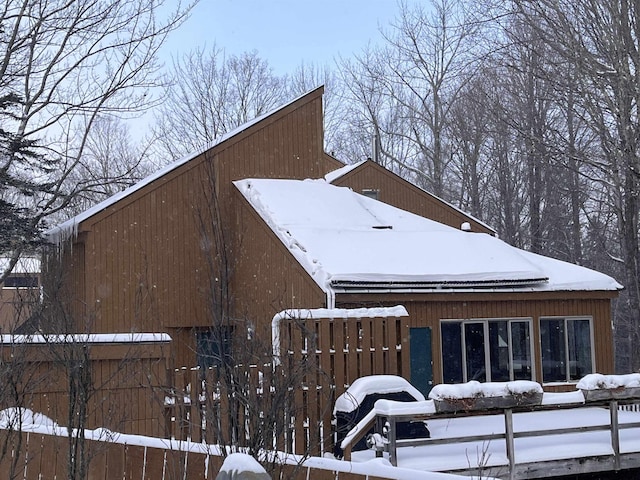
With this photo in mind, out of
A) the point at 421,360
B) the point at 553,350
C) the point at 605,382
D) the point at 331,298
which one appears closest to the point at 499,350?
the point at 553,350

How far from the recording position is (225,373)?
5500 mm

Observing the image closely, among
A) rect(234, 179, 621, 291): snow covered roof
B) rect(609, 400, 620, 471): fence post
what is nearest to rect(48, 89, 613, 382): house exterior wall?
rect(234, 179, 621, 291): snow covered roof

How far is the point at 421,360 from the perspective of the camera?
1462 cm

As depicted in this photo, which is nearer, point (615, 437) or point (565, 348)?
point (615, 437)

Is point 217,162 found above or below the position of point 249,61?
below

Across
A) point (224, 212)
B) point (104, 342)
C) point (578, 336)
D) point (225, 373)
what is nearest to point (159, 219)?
point (224, 212)

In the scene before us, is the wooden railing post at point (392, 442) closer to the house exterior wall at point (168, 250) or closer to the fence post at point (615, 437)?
the fence post at point (615, 437)

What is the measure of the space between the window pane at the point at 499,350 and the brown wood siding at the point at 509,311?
23 centimetres

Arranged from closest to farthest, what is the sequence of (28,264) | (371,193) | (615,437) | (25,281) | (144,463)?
(144,463) → (25,281) → (615,437) → (28,264) → (371,193)

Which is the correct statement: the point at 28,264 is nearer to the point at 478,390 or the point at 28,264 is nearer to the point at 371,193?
the point at 371,193

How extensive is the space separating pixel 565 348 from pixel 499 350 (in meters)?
1.54

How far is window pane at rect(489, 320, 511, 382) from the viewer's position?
1528 centimetres

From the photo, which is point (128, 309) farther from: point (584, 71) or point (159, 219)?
point (584, 71)

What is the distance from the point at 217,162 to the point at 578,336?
26.7ft
